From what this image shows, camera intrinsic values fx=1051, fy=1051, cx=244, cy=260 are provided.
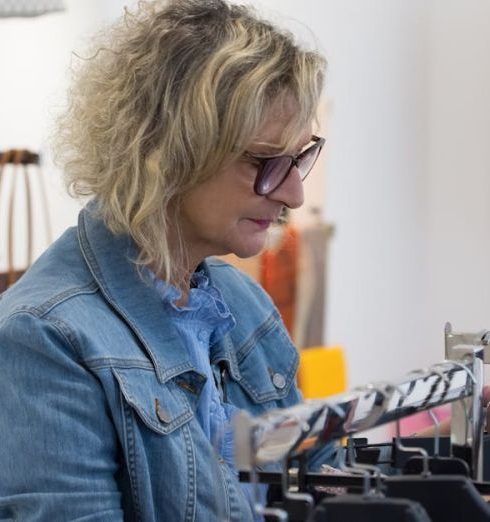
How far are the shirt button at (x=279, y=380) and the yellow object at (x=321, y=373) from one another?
1.82 m

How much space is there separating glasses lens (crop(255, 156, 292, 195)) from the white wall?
2738 millimetres

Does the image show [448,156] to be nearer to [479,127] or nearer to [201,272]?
[479,127]

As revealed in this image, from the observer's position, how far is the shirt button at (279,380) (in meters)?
1.48

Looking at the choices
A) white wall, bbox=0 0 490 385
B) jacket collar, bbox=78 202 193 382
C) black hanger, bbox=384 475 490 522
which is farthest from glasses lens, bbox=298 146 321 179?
white wall, bbox=0 0 490 385

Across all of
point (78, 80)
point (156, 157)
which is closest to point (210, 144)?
point (156, 157)

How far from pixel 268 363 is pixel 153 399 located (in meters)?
0.31

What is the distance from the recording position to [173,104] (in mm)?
1271

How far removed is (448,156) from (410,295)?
623mm

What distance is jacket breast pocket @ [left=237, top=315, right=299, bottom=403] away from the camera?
144cm

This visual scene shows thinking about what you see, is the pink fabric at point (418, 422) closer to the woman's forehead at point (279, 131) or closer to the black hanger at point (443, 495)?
the woman's forehead at point (279, 131)

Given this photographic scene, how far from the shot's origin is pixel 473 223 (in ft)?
14.6

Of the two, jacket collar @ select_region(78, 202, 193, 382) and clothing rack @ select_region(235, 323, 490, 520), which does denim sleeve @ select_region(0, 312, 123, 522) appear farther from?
clothing rack @ select_region(235, 323, 490, 520)

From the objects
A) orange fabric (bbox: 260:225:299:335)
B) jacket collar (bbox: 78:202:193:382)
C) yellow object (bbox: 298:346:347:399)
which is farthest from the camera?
orange fabric (bbox: 260:225:299:335)

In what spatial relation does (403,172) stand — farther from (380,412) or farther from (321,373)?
(380,412)
